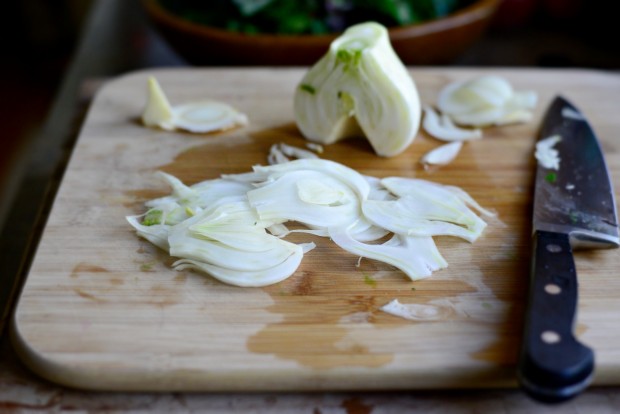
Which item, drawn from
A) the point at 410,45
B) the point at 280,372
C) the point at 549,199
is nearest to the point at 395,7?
the point at 410,45

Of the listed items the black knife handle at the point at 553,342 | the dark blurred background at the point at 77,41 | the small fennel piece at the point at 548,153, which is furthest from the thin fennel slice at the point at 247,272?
the dark blurred background at the point at 77,41

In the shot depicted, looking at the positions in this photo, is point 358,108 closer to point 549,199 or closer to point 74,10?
point 549,199

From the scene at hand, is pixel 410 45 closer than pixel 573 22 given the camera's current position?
Yes

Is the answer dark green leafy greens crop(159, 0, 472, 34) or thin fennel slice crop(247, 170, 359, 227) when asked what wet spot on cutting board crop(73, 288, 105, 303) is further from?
dark green leafy greens crop(159, 0, 472, 34)

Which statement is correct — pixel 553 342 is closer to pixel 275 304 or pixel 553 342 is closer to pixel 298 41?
pixel 275 304

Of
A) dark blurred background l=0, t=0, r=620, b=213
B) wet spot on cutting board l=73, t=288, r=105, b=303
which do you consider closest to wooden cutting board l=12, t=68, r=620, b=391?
wet spot on cutting board l=73, t=288, r=105, b=303

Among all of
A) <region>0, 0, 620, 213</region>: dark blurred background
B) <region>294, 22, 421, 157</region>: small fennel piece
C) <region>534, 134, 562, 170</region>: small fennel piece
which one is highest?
<region>294, 22, 421, 157</region>: small fennel piece

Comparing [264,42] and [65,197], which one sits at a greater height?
[264,42]
